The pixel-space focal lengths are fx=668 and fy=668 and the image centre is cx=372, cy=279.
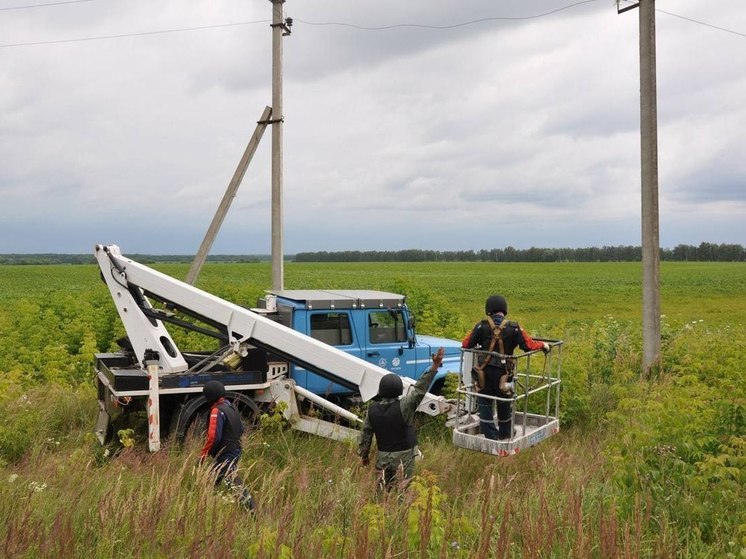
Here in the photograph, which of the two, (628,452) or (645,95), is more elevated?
(645,95)

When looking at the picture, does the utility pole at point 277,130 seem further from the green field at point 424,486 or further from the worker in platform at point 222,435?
the worker in platform at point 222,435

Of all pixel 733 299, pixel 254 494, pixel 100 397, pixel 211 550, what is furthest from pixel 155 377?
pixel 733 299

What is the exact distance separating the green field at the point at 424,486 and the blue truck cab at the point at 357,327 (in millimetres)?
1076

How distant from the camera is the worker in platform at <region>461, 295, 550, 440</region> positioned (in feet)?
25.3

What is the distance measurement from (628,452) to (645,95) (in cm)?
780

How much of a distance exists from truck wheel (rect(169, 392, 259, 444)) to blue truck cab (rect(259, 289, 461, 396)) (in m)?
0.95

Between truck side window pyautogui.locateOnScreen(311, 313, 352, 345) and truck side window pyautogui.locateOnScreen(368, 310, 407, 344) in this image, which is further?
truck side window pyautogui.locateOnScreen(368, 310, 407, 344)

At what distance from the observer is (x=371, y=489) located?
18.1 feet

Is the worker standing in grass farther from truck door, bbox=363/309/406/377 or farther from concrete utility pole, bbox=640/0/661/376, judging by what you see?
concrete utility pole, bbox=640/0/661/376

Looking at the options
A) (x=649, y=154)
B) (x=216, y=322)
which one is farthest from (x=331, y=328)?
(x=649, y=154)

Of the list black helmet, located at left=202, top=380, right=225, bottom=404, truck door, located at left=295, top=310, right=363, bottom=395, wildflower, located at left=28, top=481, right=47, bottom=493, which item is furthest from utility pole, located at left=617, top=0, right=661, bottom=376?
wildflower, located at left=28, top=481, right=47, bottom=493

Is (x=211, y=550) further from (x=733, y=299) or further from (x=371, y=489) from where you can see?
(x=733, y=299)

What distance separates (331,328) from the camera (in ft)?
33.5

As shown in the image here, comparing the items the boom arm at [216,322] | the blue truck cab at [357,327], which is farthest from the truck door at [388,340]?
the boom arm at [216,322]
